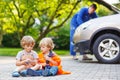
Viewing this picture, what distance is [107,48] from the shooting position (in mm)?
12188

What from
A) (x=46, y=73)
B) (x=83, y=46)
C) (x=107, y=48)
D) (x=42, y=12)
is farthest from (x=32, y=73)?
(x=42, y=12)

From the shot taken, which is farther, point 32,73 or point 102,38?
point 102,38

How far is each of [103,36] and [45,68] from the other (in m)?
4.33

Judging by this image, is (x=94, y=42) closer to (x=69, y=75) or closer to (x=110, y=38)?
(x=110, y=38)

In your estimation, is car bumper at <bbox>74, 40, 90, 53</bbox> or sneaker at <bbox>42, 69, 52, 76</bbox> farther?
car bumper at <bbox>74, 40, 90, 53</bbox>

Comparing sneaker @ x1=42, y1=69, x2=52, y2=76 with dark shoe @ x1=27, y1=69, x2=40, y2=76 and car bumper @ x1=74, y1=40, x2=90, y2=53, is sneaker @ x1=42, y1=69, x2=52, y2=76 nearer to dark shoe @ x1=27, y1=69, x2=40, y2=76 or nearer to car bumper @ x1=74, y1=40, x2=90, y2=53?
dark shoe @ x1=27, y1=69, x2=40, y2=76

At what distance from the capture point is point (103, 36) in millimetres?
12500

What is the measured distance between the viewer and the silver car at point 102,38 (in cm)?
1220

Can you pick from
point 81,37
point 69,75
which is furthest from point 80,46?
point 69,75

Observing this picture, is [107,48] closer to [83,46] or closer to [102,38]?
[102,38]

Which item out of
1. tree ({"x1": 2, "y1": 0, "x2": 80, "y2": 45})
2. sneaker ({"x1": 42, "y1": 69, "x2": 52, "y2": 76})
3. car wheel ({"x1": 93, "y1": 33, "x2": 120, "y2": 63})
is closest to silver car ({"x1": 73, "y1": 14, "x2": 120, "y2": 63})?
car wheel ({"x1": 93, "y1": 33, "x2": 120, "y2": 63})

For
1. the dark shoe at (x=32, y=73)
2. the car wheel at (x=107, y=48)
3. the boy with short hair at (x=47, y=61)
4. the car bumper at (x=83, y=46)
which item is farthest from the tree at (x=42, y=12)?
the dark shoe at (x=32, y=73)

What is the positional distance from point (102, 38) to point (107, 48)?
39 centimetres

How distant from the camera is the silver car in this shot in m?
12.2
